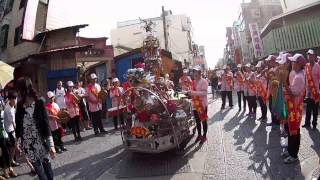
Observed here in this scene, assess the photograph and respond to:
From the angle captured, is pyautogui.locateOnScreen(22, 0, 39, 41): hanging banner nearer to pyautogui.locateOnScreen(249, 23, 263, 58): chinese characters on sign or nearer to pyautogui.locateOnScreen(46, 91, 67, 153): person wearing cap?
pyautogui.locateOnScreen(46, 91, 67, 153): person wearing cap

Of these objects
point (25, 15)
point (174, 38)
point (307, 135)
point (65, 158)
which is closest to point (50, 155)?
point (65, 158)

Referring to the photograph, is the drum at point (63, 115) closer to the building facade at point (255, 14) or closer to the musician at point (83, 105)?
the musician at point (83, 105)

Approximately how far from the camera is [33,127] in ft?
18.3

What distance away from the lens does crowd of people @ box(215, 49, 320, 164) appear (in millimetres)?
7043

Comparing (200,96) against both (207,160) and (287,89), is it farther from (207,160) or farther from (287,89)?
(287,89)

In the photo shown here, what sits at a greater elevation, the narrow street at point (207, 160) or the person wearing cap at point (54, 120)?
the person wearing cap at point (54, 120)

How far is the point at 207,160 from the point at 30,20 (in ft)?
58.2

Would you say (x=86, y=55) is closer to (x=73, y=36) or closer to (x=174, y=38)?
(x=73, y=36)

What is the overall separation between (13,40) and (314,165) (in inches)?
959

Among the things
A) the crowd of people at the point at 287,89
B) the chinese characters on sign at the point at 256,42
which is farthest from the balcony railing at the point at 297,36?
the crowd of people at the point at 287,89

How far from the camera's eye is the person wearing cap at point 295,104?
698cm

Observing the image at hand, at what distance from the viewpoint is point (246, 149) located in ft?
28.6

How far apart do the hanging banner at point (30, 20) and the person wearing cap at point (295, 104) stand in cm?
1795

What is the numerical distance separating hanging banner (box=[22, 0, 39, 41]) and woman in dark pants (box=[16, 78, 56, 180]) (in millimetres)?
17289
